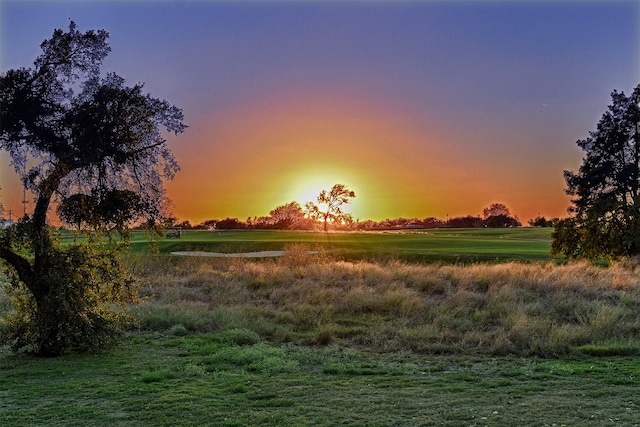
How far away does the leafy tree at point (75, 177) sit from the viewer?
42.3 ft

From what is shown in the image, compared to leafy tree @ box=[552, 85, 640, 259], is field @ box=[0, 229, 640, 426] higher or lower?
lower

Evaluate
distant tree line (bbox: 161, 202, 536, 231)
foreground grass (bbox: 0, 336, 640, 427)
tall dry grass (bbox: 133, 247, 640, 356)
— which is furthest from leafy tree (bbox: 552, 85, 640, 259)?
distant tree line (bbox: 161, 202, 536, 231)

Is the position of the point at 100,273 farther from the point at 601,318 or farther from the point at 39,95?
the point at 601,318

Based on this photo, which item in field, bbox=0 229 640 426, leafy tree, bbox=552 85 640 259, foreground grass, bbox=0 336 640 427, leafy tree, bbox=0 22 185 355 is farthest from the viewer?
leafy tree, bbox=552 85 640 259

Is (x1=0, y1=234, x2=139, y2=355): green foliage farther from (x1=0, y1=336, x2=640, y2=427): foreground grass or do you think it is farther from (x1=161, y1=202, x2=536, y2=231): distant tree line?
(x1=161, y1=202, x2=536, y2=231): distant tree line

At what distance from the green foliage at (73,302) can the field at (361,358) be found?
1.87 ft

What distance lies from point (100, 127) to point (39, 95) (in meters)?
1.64

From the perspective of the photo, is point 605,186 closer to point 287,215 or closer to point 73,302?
point 73,302

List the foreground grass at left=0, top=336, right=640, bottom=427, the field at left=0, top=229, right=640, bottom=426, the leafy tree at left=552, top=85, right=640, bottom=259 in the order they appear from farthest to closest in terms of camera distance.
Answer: the leafy tree at left=552, top=85, right=640, bottom=259 < the field at left=0, top=229, right=640, bottom=426 < the foreground grass at left=0, top=336, right=640, bottom=427

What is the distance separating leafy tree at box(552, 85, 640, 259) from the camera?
1273 inches

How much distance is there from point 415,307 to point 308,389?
29.6 feet

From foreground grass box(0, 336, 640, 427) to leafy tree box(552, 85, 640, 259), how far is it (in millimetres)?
22635

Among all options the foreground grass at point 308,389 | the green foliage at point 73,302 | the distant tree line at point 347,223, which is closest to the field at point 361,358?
the foreground grass at point 308,389

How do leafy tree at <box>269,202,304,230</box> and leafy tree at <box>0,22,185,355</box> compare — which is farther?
leafy tree at <box>269,202,304,230</box>
